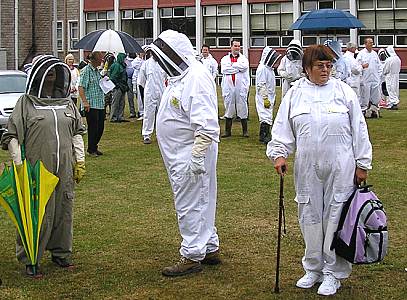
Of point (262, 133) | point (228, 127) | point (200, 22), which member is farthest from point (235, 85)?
point (200, 22)

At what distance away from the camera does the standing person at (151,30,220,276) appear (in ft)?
22.0

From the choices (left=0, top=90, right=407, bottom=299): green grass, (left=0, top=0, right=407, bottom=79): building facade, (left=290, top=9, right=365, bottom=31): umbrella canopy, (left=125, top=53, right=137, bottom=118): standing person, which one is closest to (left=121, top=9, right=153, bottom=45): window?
(left=0, top=0, right=407, bottom=79): building facade

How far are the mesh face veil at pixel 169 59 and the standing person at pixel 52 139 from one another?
2.99 ft

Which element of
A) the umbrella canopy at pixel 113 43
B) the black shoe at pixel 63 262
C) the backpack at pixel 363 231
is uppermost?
the umbrella canopy at pixel 113 43

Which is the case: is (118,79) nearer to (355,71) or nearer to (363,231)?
(355,71)

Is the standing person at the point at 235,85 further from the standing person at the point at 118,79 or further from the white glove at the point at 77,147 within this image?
the white glove at the point at 77,147

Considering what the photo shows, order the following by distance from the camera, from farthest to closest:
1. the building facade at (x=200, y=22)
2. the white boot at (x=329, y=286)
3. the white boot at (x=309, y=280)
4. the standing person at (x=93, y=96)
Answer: the building facade at (x=200, y=22) → the standing person at (x=93, y=96) → the white boot at (x=309, y=280) → the white boot at (x=329, y=286)

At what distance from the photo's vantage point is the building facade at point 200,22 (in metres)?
41.5

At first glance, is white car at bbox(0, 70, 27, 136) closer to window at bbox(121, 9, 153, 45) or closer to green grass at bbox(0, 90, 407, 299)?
green grass at bbox(0, 90, 407, 299)

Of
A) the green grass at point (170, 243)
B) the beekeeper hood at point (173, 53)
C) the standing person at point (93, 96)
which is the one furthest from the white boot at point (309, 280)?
the standing person at point (93, 96)

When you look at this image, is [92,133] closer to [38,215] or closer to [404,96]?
[38,215]

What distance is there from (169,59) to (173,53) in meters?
0.07

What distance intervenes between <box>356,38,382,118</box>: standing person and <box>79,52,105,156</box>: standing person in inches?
373

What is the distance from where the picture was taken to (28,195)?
262 inches
